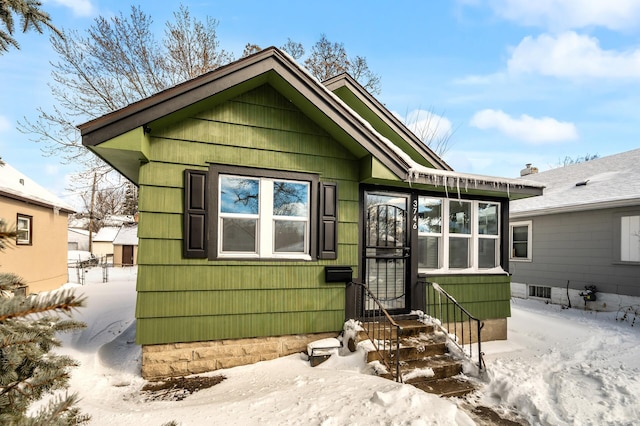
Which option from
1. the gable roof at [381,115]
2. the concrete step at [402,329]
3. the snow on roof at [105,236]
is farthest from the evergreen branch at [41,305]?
the snow on roof at [105,236]

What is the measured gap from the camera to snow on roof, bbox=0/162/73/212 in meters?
9.31

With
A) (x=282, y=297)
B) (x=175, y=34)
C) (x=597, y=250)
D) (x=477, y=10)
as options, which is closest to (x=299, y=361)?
(x=282, y=297)

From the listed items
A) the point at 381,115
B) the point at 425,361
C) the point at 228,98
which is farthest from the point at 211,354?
the point at 381,115

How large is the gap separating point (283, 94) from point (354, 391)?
432cm

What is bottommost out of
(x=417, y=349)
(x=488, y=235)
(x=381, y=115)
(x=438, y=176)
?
(x=417, y=349)

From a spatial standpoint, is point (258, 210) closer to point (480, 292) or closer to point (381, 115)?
point (381, 115)

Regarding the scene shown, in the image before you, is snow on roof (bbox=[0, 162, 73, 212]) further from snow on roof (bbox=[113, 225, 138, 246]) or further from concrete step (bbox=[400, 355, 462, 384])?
snow on roof (bbox=[113, 225, 138, 246])

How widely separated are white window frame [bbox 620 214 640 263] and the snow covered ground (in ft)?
11.7

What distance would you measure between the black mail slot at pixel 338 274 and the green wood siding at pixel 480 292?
1.74 meters

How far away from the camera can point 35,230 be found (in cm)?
1077

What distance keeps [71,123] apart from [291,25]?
10.2 metres

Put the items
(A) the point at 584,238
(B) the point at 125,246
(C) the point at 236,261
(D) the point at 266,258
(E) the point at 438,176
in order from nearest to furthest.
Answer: (C) the point at 236,261
(D) the point at 266,258
(E) the point at 438,176
(A) the point at 584,238
(B) the point at 125,246

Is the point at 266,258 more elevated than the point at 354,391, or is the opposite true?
the point at 266,258

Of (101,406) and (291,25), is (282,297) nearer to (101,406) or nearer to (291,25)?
(101,406)
